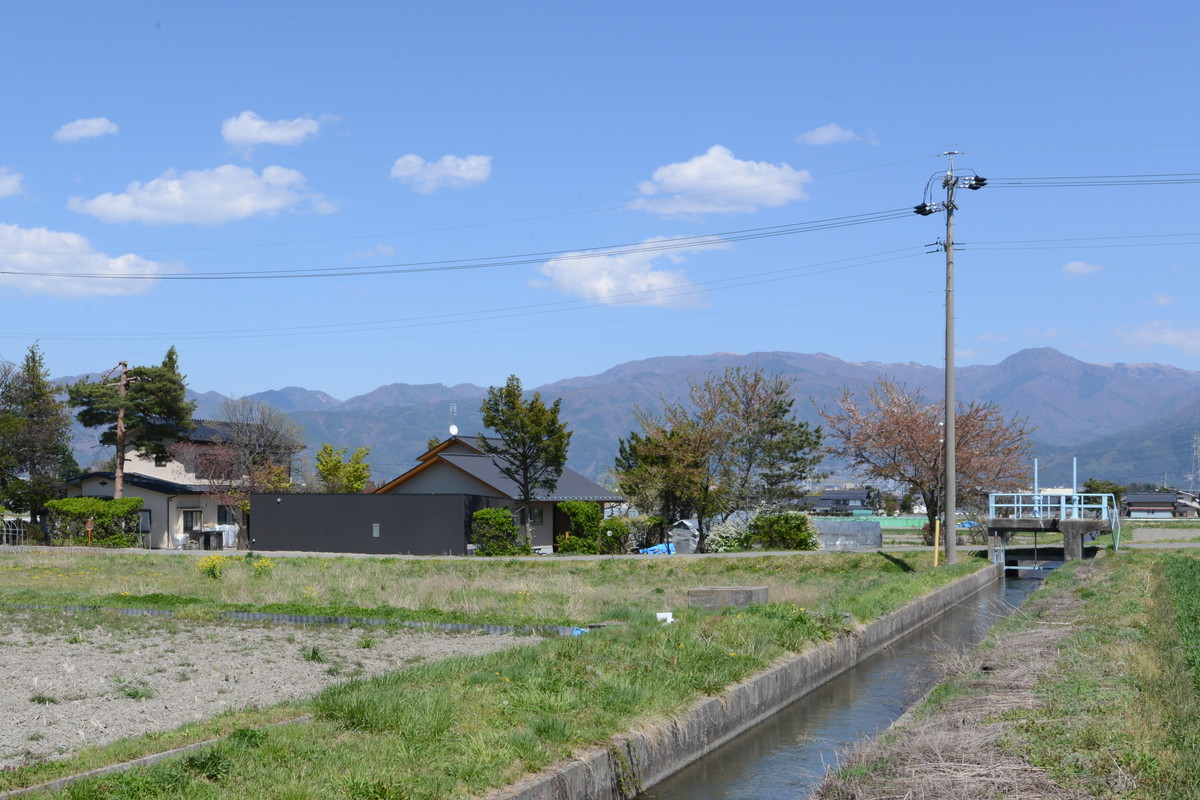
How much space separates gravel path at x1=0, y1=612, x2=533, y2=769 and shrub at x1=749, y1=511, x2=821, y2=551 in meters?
22.6

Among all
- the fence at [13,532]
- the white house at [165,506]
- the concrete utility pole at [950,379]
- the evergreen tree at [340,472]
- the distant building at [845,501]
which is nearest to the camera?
the concrete utility pole at [950,379]

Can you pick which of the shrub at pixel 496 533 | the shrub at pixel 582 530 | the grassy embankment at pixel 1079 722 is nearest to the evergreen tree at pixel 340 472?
the shrub at pixel 582 530

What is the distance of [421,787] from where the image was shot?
644 cm

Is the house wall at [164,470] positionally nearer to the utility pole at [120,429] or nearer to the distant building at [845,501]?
the utility pole at [120,429]

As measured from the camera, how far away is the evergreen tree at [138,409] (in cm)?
4853

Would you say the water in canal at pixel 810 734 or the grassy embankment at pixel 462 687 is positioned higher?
the grassy embankment at pixel 462 687

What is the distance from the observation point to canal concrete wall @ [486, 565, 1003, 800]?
7309 mm

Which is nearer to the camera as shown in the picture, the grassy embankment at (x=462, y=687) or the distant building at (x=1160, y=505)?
the grassy embankment at (x=462, y=687)

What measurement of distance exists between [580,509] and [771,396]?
323 inches

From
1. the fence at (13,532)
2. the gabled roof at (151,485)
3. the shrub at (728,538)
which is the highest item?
the gabled roof at (151,485)

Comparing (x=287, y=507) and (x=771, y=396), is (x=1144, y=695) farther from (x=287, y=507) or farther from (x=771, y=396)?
(x=287, y=507)

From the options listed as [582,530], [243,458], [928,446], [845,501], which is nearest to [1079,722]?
[582,530]

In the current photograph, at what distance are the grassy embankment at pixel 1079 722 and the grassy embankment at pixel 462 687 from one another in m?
2.16

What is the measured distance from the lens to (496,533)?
3625 centimetres
